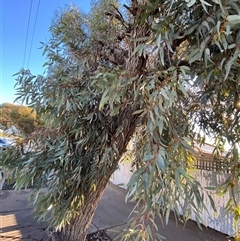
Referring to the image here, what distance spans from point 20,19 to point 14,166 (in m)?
4.94

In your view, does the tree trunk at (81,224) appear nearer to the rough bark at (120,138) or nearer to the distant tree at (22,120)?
the rough bark at (120,138)

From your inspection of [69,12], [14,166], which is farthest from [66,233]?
[69,12]

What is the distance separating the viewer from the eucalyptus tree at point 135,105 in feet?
3.02

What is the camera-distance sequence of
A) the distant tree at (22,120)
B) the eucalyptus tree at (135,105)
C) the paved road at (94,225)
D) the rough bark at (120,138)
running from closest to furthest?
the eucalyptus tree at (135,105) → the rough bark at (120,138) → the paved road at (94,225) → the distant tree at (22,120)

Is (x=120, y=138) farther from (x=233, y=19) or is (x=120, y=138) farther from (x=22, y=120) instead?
(x=22, y=120)

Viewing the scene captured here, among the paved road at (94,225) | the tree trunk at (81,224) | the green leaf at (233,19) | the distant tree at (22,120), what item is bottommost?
the paved road at (94,225)

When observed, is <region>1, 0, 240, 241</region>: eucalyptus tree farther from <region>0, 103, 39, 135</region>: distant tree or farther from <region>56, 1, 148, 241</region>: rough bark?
<region>0, 103, 39, 135</region>: distant tree

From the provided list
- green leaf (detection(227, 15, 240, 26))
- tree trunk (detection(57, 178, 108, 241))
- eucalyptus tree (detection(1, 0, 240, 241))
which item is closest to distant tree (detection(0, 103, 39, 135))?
eucalyptus tree (detection(1, 0, 240, 241))

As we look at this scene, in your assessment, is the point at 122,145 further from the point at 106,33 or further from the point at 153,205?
the point at 106,33

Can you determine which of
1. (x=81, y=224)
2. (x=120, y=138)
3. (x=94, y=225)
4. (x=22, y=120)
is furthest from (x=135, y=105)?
(x=22, y=120)

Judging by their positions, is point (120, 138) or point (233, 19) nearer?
point (233, 19)

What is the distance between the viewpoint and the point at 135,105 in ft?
4.72

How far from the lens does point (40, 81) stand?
74.5 inches

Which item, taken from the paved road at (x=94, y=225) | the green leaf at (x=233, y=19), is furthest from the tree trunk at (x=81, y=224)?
the green leaf at (x=233, y=19)
